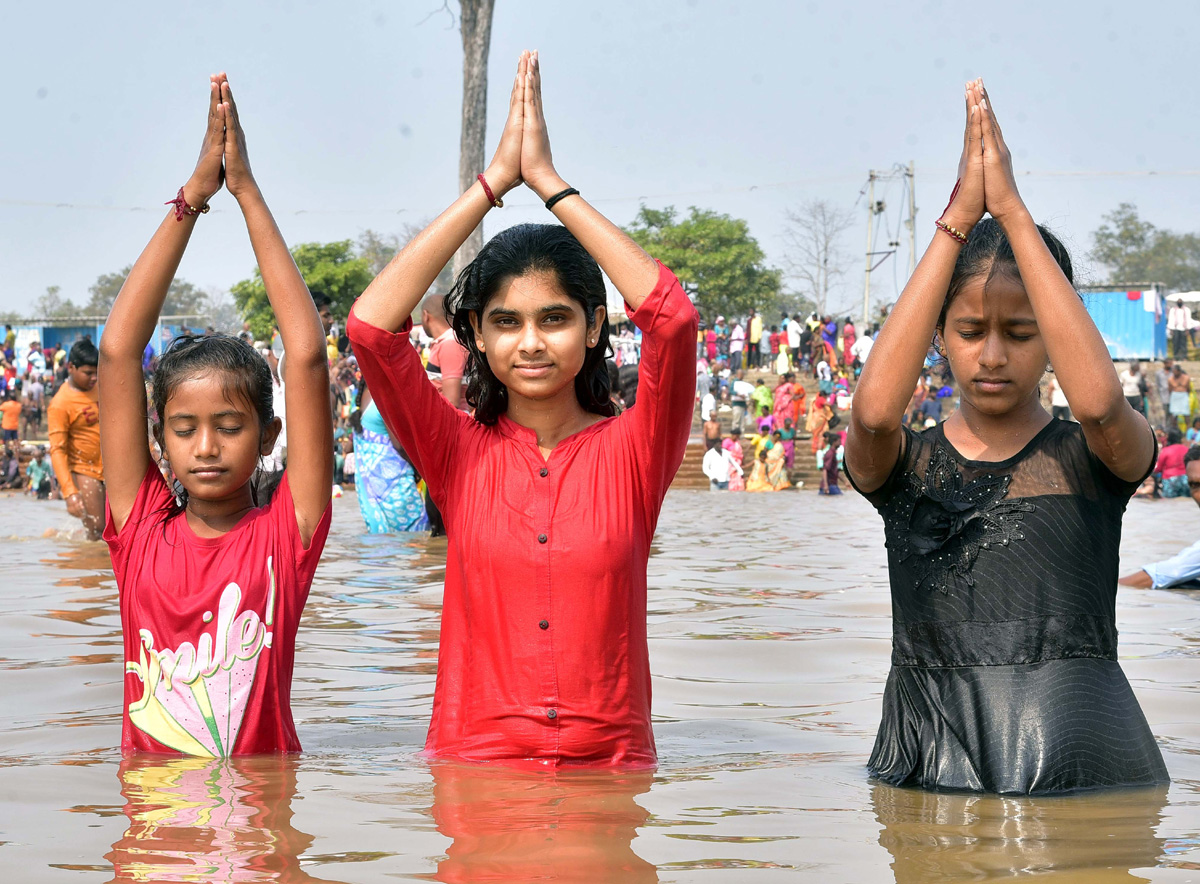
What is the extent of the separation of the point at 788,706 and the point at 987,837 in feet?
6.33

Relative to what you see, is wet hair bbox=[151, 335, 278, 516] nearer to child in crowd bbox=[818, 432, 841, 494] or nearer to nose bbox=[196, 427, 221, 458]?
nose bbox=[196, 427, 221, 458]

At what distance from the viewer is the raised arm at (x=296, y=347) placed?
312 centimetres

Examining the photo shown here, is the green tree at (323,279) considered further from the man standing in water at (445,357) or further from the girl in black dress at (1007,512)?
the girl in black dress at (1007,512)

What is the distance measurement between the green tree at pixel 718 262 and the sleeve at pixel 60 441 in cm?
4229

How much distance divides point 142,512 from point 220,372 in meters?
0.38

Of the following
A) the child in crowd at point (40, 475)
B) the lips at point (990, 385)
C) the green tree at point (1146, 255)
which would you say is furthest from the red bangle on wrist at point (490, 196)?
the green tree at point (1146, 255)

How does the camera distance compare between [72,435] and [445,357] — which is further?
[72,435]

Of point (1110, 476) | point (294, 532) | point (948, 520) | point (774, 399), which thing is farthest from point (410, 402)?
point (774, 399)

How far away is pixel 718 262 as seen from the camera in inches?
2055

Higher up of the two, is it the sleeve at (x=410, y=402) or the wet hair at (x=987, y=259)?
the wet hair at (x=987, y=259)

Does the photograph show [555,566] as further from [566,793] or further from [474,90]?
[474,90]

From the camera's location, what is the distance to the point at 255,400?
3197 millimetres

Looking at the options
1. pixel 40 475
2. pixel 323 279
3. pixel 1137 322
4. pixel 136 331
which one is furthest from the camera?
pixel 323 279

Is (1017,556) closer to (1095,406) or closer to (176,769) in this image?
(1095,406)
